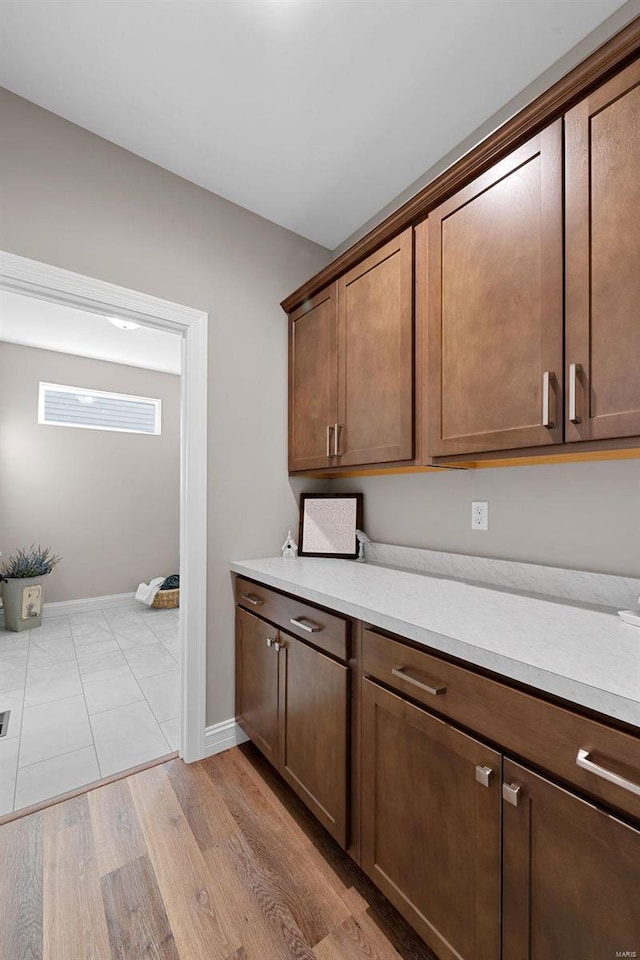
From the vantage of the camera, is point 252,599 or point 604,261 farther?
point 252,599

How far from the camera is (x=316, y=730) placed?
1.44m

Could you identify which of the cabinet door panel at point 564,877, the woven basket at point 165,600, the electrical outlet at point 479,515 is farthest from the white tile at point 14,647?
the cabinet door panel at point 564,877

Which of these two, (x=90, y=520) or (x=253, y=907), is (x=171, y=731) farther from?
(x=90, y=520)

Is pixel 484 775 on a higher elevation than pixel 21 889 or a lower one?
higher

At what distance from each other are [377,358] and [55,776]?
228 centimetres

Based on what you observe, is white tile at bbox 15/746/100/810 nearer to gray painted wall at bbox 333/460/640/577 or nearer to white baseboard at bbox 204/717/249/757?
white baseboard at bbox 204/717/249/757

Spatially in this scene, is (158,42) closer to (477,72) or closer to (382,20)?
(382,20)

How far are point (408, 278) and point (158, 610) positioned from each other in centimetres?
406

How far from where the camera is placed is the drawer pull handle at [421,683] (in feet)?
3.28

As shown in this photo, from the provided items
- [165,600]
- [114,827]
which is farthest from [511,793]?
[165,600]

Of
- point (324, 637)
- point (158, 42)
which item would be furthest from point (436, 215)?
point (324, 637)

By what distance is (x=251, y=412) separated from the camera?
218cm

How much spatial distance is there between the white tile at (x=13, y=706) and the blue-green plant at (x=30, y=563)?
1511mm

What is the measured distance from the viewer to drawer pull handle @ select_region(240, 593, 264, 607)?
1.85m
